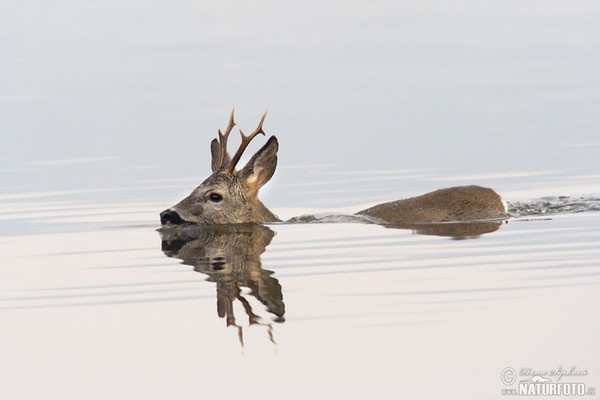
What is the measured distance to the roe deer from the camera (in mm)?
16828

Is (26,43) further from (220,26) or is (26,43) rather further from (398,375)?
(398,375)

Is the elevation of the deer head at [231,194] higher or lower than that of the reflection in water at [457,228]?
higher

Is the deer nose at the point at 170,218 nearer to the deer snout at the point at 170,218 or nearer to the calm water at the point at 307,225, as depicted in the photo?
the deer snout at the point at 170,218

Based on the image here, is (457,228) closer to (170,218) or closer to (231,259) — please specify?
(231,259)

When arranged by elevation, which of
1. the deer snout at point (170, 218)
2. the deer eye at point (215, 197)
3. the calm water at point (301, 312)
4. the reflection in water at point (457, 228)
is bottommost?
the calm water at point (301, 312)

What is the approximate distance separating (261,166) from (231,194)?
0.44 metres

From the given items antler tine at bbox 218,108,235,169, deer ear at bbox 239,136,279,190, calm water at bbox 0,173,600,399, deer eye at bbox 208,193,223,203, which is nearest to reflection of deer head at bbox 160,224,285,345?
calm water at bbox 0,173,600,399

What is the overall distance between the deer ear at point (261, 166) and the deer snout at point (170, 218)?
2.78ft

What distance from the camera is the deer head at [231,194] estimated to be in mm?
17156

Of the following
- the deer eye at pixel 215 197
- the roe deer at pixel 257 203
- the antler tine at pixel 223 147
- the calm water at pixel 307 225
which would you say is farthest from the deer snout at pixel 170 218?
the antler tine at pixel 223 147

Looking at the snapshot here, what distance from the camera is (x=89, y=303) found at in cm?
1227

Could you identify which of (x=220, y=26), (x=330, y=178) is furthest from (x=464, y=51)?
(x=330, y=178)

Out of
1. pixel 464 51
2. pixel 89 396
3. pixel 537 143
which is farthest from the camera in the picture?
pixel 464 51

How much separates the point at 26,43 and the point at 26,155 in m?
22.3
